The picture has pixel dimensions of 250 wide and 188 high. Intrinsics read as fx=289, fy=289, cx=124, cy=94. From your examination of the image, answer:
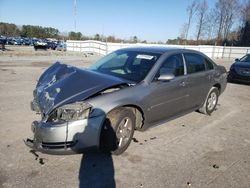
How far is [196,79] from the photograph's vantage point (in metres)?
6.08

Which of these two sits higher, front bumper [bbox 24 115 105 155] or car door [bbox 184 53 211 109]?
car door [bbox 184 53 211 109]

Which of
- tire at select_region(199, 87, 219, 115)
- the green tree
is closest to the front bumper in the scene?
tire at select_region(199, 87, 219, 115)

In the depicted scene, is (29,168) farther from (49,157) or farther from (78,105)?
(78,105)

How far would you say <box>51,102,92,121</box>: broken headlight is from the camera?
3816mm

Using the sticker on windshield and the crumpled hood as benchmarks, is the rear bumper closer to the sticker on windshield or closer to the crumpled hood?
the sticker on windshield

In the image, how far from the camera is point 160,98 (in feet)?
16.6

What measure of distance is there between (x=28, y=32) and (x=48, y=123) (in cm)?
9363

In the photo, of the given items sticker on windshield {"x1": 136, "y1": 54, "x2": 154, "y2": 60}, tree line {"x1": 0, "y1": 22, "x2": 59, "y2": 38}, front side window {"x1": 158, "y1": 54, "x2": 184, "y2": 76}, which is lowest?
tree line {"x1": 0, "y1": 22, "x2": 59, "y2": 38}

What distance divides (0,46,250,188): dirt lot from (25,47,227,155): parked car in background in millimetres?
266

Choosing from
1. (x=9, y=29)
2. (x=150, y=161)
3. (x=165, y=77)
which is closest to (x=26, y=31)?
(x=9, y=29)

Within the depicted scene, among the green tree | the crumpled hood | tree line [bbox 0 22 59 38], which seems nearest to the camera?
the crumpled hood

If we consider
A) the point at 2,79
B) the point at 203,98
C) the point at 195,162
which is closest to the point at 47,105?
the point at 195,162

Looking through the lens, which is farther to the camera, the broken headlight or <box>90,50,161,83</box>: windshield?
<box>90,50,161,83</box>: windshield

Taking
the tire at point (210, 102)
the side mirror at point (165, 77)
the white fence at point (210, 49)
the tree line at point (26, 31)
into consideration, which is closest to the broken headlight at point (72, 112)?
the side mirror at point (165, 77)
